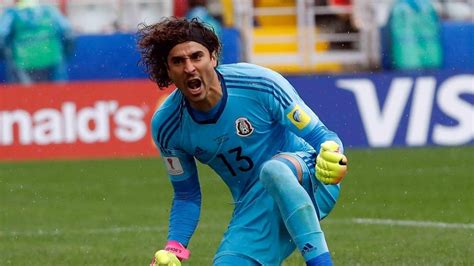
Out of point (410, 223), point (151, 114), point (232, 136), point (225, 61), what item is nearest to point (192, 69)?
point (232, 136)

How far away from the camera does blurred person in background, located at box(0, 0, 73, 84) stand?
18500 mm

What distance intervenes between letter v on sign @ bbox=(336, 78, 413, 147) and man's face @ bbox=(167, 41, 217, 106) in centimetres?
1046

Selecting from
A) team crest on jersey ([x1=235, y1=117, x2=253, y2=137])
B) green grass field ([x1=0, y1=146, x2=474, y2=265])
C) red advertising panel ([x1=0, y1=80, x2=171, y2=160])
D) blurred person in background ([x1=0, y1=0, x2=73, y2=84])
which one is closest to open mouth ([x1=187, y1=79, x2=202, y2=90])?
team crest on jersey ([x1=235, y1=117, x2=253, y2=137])

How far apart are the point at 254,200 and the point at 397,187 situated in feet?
22.7

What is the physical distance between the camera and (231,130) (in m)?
6.71

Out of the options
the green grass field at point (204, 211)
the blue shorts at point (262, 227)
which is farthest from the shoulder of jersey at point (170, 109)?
the green grass field at point (204, 211)

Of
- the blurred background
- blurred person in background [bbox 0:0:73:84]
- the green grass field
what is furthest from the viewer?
blurred person in background [bbox 0:0:73:84]

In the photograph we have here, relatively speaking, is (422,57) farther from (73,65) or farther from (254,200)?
(254,200)

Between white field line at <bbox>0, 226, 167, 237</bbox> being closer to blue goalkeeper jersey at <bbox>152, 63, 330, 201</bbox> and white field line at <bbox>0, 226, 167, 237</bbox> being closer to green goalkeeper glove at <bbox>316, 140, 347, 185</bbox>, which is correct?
blue goalkeeper jersey at <bbox>152, 63, 330, 201</bbox>

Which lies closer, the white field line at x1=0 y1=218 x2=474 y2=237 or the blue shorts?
the blue shorts

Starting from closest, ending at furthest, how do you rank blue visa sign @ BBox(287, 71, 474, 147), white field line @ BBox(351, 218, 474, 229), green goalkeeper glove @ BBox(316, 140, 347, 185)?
green goalkeeper glove @ BBox(316, 140, 347, 185) < white field line @ BBox(351, 218, 474, 229) < blue visa sign @ BBox(287, 71, 474, 147)

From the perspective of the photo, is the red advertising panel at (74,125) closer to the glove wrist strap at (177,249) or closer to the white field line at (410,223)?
the white field line at (410,223)

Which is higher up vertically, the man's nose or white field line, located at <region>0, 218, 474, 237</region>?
the man's nose

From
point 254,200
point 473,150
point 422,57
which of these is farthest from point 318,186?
point 422,57
